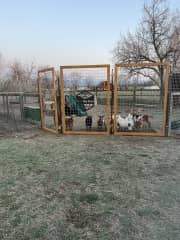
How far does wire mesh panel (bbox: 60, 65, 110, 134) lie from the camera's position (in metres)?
4.95

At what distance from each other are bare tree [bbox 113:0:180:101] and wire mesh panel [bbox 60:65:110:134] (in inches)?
290

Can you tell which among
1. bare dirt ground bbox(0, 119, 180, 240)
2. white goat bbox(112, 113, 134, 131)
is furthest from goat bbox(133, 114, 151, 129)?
bare dirt ground bbox(0, 119, 180, 240)

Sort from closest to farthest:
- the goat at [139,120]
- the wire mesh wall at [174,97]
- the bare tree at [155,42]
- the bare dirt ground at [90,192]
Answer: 1. the bare dirt ground at [90,192]
2. the wire mesh wall at [174,97]
3. the goat at [139,120]
4. the bare tree at [155,42]

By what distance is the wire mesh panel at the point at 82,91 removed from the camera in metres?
4.95

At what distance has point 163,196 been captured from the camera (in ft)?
7.20

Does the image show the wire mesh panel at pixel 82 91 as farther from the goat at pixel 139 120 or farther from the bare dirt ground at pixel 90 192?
the bare dirt ground at pixel 90 192

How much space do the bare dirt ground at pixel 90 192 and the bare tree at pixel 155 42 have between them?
9878mm

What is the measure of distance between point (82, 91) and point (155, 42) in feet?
32.3

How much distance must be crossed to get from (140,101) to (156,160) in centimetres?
690

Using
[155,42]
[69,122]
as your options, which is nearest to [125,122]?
[69,122]

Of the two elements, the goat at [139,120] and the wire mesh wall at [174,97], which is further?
the goat at [139,120]

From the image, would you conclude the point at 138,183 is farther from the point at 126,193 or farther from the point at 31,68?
the point at 31,68

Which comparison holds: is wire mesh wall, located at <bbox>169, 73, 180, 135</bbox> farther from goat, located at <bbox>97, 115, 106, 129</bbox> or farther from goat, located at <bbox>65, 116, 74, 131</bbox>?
goat, located at <bbox>65, 116, 74, 131</bbox>

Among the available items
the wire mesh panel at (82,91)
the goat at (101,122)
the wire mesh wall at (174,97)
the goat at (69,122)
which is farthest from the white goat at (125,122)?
the goat at (69,122)
